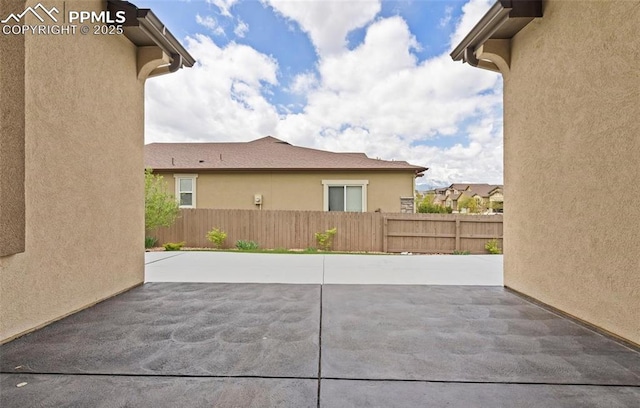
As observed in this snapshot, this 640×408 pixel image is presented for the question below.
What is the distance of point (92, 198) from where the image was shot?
3668 millimetres

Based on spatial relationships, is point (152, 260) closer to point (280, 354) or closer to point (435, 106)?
point (280, 354)

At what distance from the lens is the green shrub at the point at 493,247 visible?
10031mm

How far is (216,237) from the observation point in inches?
408

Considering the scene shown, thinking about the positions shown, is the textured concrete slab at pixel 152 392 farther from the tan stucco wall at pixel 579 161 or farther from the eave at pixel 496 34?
the eave at pixel 496 34

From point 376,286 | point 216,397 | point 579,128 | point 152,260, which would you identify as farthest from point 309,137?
point 216,397

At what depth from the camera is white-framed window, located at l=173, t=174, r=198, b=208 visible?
1179 cm

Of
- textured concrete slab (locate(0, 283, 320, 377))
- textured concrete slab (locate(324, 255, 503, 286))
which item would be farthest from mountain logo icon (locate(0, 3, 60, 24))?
textured concrete slab (locate(324, 255, 503, 286))

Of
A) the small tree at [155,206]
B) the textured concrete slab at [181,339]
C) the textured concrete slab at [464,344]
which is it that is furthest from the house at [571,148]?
the small tree at [155,206]

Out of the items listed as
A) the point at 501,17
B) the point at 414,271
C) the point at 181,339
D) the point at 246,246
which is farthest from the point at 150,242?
the point at 501,17

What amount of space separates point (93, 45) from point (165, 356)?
3522mm

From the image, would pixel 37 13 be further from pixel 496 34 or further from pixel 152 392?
pixel 496 34

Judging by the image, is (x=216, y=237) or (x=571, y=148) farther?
(x=216, y=237)

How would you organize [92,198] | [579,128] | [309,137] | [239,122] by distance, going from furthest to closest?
[309,137] < [239,122] < [92,198] < [579,128]

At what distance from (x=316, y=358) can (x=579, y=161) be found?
316 cm
